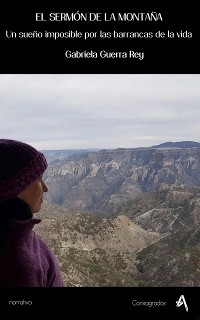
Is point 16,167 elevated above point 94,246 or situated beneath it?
elevated above

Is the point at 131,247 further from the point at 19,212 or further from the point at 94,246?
the point at 19,212

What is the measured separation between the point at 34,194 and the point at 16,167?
229mm

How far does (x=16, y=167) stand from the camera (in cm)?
256

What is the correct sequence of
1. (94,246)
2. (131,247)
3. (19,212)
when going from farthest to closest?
(131,247)
(94,246)
(19,212)

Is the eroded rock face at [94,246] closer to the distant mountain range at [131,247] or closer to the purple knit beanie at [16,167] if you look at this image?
the distant mountain range at [131,247]

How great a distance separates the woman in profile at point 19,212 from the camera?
8.25 ft

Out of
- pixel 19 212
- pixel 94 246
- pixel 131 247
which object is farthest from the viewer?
pixel 131 247

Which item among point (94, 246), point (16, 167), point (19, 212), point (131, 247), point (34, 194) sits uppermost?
point (16, 167)

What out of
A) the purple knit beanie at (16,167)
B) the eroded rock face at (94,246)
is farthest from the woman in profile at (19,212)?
the eroded rock face at (94,246)

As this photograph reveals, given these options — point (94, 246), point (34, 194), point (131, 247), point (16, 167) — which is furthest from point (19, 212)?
point (131, 247)

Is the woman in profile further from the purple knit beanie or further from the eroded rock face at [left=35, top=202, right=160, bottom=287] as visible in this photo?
the eroded rock face at [left=35, top=202, right=160, bottom=287]

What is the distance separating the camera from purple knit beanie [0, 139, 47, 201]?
8.27 feet

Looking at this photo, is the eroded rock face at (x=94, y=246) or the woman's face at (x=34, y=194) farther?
the eroded rock face at (x=94, y=246)
